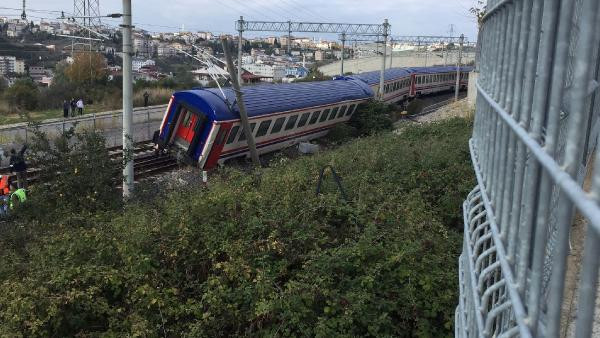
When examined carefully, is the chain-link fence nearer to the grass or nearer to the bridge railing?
the grass

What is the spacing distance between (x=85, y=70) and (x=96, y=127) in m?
26.9

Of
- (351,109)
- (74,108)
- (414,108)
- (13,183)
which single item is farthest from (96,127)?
(414,108)

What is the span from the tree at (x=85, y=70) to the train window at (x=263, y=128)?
26.2 meters

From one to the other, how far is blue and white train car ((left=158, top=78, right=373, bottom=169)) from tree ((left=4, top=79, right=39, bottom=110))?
60.5ft

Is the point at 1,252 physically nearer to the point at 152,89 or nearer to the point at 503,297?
the point at 503,297

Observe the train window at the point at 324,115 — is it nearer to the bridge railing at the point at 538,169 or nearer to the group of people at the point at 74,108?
the group of people at the point at 74,108

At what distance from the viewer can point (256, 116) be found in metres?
16.2

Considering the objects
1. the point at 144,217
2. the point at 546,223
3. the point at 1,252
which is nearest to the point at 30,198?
the point at 1,252

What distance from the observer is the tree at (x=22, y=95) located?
1193 inches

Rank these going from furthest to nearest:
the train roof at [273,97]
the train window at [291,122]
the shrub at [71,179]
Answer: the train window at [291,122]
the train roof at [273,97]
the shrub at [71,179]

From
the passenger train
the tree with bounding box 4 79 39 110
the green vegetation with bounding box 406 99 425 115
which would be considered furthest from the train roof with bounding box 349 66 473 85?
the tree with bounding box 4 79 39 110

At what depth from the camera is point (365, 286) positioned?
208 inches

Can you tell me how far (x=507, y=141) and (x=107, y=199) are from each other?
28.9 feet

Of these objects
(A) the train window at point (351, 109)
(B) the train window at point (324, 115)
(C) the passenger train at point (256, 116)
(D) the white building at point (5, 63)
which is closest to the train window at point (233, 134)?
(C) the passenger train at point (256, 116)
